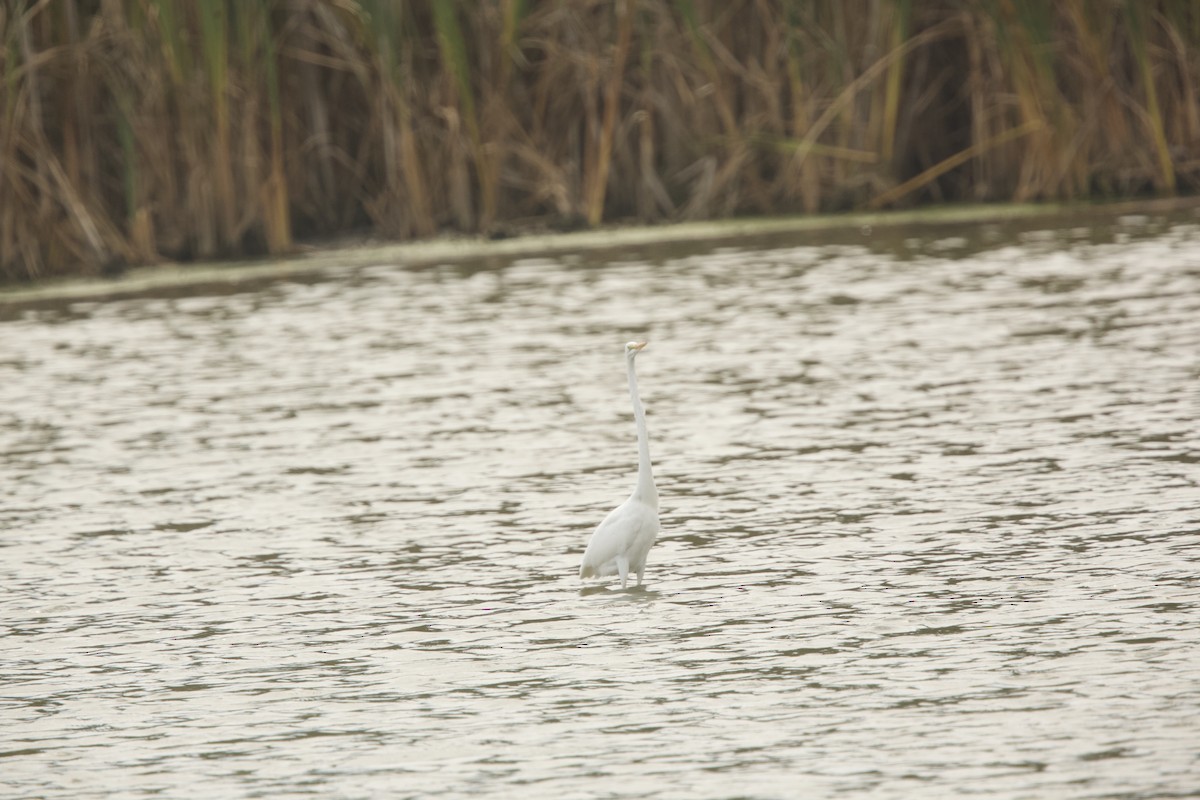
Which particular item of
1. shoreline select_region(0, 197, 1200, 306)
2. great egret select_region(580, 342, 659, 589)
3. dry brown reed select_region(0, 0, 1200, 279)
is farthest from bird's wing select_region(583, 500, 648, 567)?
shoreline select_region(0, 197, 1200, 306)

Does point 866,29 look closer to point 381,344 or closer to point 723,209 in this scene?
point 723,209

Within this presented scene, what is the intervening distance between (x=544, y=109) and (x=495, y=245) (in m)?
0.89

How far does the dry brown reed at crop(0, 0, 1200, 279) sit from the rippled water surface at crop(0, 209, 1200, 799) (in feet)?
4.17

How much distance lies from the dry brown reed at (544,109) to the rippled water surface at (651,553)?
1.27 m

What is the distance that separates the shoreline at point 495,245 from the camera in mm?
11148

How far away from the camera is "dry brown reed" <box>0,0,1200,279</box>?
10.8m

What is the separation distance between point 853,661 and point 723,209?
321 inches

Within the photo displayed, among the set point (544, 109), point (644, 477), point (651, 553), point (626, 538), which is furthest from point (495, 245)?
point (626, 538)

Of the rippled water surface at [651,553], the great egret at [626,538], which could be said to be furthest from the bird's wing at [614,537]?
the rippled water surface at [651,553]

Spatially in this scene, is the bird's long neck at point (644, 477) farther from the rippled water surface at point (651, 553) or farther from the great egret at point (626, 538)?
the rippled water surface at point (651, 553)

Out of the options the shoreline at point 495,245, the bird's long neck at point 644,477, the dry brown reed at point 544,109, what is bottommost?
the bird's long neck at point 644,477

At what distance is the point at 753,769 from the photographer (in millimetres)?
3615

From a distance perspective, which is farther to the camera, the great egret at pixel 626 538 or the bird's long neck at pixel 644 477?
the bird's long neck at pixel 644 477

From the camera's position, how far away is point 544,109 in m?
11.7
